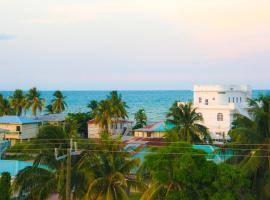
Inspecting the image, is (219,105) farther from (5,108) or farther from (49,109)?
(49,109)

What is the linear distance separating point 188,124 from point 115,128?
3019cm

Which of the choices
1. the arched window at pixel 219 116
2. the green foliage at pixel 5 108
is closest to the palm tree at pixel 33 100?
the green foliage at pixel 5 108

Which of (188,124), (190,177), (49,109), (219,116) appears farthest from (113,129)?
(190,177)

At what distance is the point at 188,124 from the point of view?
137 feet

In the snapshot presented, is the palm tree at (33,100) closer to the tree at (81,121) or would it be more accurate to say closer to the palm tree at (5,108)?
the palm tree at (5,108)

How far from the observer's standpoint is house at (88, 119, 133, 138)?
67369mm

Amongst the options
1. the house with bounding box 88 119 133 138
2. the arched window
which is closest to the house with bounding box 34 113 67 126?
the house with bounding box 88 119 133 138

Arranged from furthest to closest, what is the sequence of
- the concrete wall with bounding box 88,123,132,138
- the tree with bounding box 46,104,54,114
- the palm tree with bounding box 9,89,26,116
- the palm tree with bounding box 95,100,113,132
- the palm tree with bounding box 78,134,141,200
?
1. the tree with bounding box 46,104,54,114
2. the palm tree with bounding box 9,89,26,116
3. the concrete wall with bounding box 88,123,132,138
4. the palm tree with bounding box 95,100,113,132
5. the palm tree with bounding box 78,134,141,200

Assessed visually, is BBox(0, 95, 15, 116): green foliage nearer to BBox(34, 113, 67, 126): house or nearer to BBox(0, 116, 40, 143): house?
BBox(34, 113, 67, 126): house

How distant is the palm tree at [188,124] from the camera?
136 feet

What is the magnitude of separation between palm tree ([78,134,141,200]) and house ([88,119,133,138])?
40688 millimetres

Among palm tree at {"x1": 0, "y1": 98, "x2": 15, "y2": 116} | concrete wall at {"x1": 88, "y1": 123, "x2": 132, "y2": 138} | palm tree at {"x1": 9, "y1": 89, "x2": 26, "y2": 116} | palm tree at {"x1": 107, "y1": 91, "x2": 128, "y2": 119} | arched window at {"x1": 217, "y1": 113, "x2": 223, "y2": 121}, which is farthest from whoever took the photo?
palm tree at {"x1": 9, "y1": 89, "x2": 26, "y2": 116}

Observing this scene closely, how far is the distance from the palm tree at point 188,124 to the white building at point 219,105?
13685mm

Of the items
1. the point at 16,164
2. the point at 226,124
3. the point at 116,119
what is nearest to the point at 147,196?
the point at 16,164
